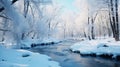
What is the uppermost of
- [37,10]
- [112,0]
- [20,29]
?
[112,0]

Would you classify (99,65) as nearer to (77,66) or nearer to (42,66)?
(77,66)

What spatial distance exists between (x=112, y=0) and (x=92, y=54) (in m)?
9.39

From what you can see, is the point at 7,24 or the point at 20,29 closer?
the point at 20,29

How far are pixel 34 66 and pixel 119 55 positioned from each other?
37.9 feet

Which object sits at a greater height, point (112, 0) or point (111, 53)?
point (112, 0)

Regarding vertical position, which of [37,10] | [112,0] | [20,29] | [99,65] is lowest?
[99,65]

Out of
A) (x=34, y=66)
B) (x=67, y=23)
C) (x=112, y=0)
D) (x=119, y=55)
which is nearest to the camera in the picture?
(x=34, y=66)

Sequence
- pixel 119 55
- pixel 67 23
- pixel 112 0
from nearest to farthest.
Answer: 1. pixel 119 55
2. pixel 112 0
3. pixel 67 23

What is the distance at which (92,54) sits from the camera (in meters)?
27.2

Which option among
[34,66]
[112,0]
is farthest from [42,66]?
[112,0]

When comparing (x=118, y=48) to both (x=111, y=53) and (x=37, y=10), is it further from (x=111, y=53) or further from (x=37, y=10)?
(x=37, y=10)

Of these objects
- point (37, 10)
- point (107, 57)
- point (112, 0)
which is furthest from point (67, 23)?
point (37, 10)

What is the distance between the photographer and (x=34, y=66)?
47.7ft

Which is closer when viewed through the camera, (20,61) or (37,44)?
(20,61)
